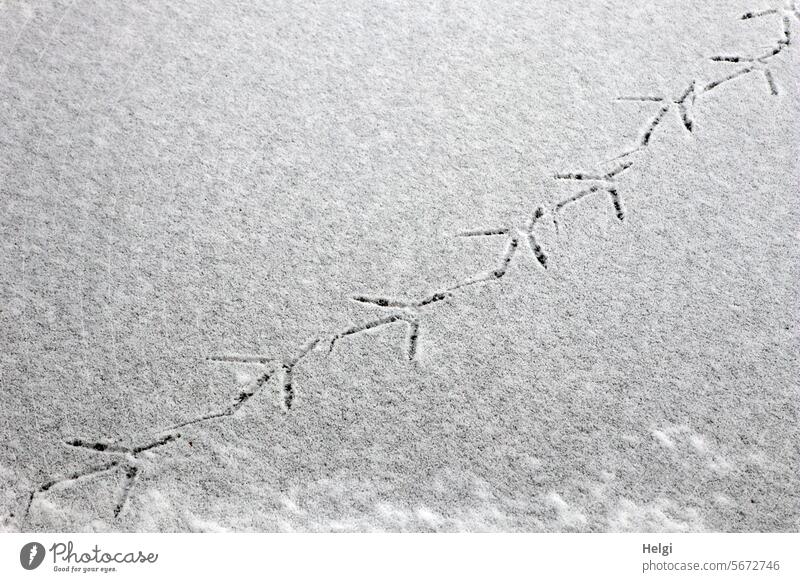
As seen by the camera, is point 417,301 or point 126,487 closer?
point 126,487

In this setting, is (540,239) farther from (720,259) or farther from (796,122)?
(796,122)

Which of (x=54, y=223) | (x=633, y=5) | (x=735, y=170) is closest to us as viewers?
(x=54, y=223)

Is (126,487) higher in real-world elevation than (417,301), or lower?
lower

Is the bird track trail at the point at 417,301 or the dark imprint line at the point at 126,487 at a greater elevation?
the bird track trail at the point at 417,301

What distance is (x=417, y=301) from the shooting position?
1579mm

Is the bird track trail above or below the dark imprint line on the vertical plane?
above

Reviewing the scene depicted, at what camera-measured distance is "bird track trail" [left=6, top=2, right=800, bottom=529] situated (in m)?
1.39

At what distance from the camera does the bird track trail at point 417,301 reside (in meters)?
1.39

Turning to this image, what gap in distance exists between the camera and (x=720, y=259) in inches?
64.9
